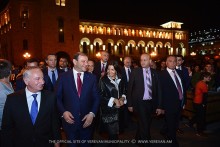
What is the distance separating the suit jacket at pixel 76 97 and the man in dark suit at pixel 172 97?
2.27 m

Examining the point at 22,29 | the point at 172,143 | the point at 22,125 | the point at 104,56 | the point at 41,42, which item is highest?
the point at 22,29

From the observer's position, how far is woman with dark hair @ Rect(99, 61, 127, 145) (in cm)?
519

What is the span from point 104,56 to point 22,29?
38.4 m

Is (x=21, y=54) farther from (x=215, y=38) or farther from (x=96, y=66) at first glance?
(x=215, y=38)

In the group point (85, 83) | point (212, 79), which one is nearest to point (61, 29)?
point (212, 79)

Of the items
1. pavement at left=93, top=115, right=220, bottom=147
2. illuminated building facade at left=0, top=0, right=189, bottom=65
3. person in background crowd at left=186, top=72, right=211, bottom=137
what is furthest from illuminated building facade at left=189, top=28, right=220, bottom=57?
person in background crowd at left=186, top=72, right=211, bottom=137

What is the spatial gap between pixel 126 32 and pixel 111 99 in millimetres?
58348

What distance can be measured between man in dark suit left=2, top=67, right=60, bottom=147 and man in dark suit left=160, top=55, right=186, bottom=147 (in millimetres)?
3397

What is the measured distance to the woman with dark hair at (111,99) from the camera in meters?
5.19

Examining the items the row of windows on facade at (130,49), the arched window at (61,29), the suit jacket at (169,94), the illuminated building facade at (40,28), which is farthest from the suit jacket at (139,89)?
the row of windows on facade at (130,49)

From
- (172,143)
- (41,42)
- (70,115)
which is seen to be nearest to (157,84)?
(172,143)

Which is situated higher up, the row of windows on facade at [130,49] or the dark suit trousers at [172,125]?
the row of windows on facade at [130,49]

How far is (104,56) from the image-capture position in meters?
8.24

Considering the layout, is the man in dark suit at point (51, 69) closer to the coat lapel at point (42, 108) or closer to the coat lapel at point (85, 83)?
the coat lapel at point (85, 83)
